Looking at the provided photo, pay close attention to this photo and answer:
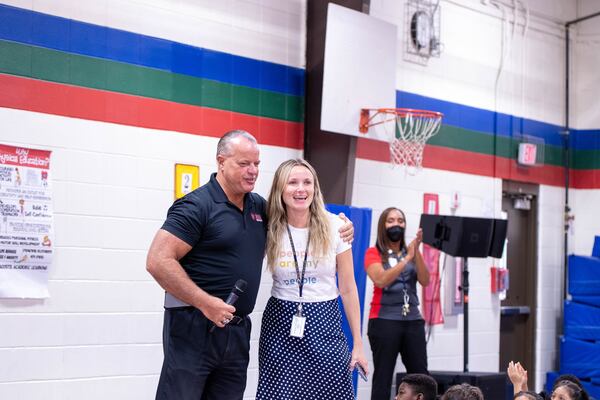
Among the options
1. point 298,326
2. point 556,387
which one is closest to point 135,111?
point 298,326

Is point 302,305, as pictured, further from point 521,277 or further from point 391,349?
point 521,277

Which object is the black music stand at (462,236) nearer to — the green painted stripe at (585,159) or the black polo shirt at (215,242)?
the green painted stripe at (585,159)

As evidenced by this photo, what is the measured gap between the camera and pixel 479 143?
804 centimetres

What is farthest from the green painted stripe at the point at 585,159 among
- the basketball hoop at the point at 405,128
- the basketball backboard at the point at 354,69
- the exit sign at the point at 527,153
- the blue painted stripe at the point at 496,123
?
the basketball backboard at the point at 354,69

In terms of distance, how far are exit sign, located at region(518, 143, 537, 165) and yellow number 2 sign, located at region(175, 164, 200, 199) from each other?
399cm

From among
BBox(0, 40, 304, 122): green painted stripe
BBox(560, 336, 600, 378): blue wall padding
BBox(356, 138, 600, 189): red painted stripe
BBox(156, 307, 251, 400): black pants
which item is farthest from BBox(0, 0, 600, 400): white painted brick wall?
BBox(560, 336, 600, 378): blue wall padding

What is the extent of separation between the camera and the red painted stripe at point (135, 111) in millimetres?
5023

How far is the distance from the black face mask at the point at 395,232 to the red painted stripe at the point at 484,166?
1009 millimetres

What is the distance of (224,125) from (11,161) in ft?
5.45

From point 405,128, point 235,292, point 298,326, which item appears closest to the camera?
point 235,292

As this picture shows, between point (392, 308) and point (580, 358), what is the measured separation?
127 inches

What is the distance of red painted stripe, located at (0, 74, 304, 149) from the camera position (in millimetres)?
5023

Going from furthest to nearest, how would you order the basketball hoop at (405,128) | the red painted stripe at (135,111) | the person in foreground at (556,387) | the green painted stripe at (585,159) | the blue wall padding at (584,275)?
1. the green painted stripe at (585,159)
2. the blue wall padding at (584,275)
3. the basketball hoop at (405,128)
4. the red painted stripe at (135,111)
5. the person in foreground at (556,387)

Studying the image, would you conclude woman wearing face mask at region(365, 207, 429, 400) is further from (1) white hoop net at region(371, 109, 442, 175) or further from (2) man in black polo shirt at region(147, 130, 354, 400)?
(2) man in black polo shirt at region(147, 130, 354, 400)
